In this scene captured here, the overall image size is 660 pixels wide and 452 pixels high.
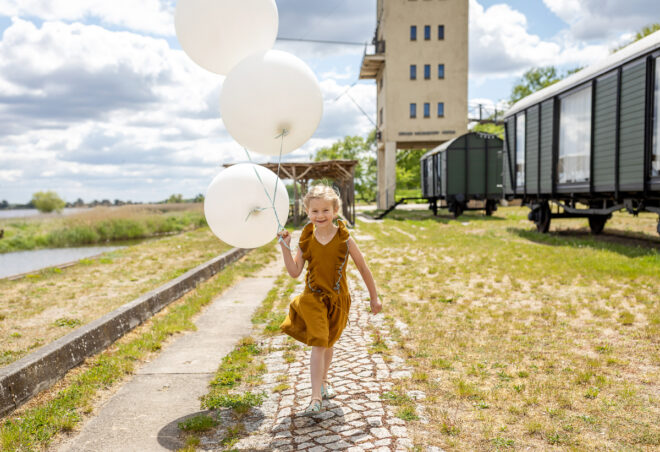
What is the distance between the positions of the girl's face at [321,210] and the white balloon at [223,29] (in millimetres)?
1465

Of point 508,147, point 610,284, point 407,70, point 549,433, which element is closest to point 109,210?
point 407,70

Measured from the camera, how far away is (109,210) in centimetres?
2817

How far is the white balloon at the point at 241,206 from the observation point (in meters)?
3.61

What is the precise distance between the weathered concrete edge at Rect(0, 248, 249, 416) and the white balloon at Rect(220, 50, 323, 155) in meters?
2.45

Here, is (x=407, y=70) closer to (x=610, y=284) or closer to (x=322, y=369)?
(x=610, y=284)

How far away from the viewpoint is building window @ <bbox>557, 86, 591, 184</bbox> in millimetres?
11102

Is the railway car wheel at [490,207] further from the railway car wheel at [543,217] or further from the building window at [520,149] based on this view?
the railway car wheel at [543,217]

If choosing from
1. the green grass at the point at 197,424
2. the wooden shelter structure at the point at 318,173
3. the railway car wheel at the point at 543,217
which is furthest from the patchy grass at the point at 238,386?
the wooden shelter structure at the point at 318,173

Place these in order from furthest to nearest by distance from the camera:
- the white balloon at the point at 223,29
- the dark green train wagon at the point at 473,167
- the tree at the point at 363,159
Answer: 1. the tree at the point at 363,159
2. the dark green train wagon at the point at 473,167
3. the white balloon at the point at 223,29

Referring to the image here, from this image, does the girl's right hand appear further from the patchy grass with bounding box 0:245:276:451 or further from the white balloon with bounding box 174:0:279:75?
the patchy grass with bounding box 0:245:276:451

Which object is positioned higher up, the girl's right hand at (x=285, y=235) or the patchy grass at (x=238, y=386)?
the girl's right hand at (x=285, y=235)

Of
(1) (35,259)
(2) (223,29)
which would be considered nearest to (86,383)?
(2) (223,29)

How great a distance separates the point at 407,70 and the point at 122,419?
30.9 meters

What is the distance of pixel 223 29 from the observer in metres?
3.64
